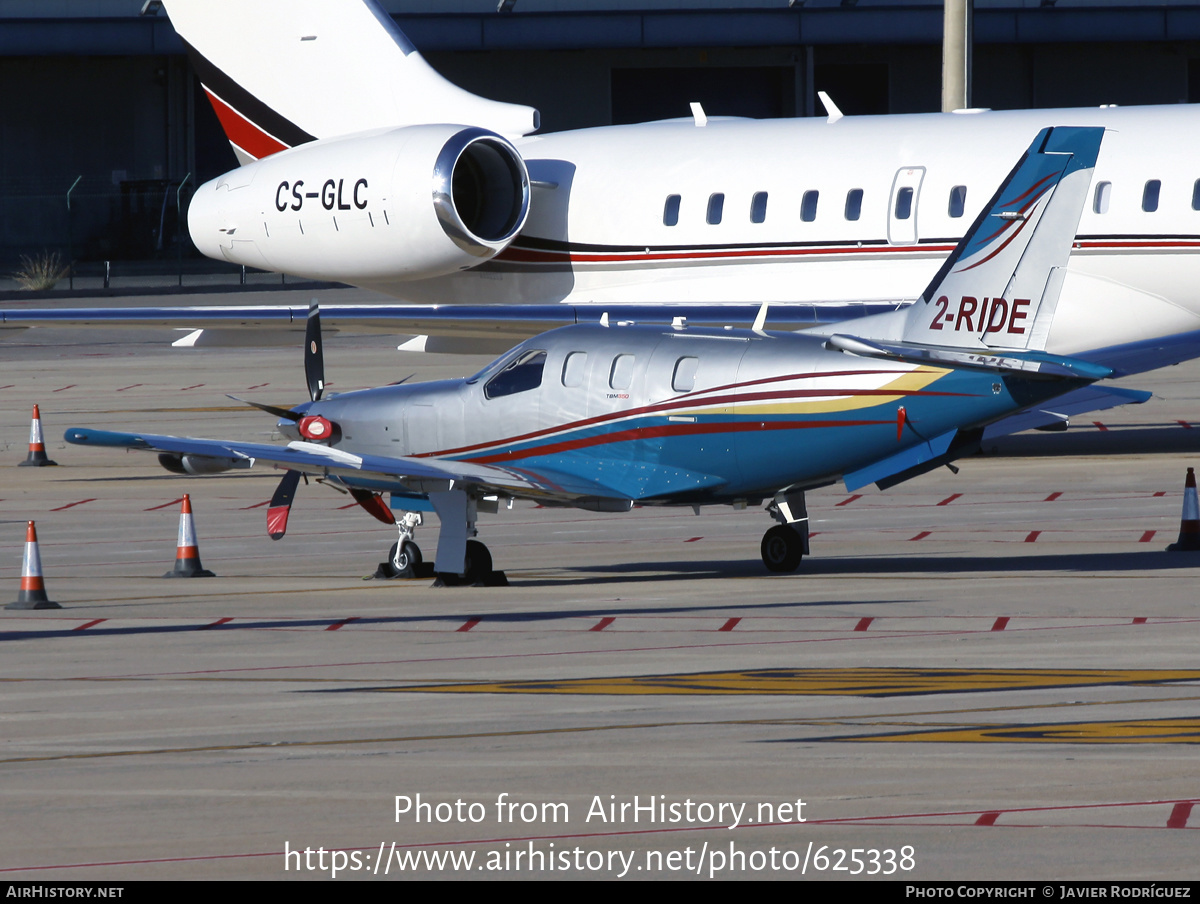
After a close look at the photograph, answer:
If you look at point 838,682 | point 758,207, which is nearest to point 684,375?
point 838,682

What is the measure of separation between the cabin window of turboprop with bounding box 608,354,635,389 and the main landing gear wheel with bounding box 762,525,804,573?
1890 millimetres

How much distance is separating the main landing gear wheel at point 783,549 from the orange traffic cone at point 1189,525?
365 cm

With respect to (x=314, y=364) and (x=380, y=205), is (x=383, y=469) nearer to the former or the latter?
(x=314, y=364)

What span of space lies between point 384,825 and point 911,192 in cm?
1828

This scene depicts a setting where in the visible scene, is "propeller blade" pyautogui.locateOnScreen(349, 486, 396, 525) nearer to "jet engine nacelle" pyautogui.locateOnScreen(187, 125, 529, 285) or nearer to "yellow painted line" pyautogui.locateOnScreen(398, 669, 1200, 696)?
"yellow painted line" pyautogui.locateOnScreen(398, 669, 1200, 696)

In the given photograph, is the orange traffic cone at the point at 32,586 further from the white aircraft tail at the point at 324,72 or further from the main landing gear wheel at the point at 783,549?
the white aircraft tail at the point at 324,72

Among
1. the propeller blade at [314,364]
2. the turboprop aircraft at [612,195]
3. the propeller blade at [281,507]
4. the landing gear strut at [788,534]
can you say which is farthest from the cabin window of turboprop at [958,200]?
the propeller blade at [281,507]

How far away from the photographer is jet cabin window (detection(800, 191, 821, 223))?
86.8 feet

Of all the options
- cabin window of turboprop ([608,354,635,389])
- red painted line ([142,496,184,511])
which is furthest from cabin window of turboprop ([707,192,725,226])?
cabin window of turboprop ([608,354,635,389])

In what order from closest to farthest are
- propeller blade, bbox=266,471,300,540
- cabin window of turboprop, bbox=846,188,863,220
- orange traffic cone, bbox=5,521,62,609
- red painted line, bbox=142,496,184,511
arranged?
orange traffic cone, bbox=5,521,62,609 → propeller blade, bbox=266,471,300,540 → red painted line, bbox=142,496,184,511 → cabin window of turboprop, bbox=846,188,863,220

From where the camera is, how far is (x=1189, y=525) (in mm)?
17953

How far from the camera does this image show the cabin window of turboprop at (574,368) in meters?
17.4

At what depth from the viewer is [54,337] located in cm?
5338

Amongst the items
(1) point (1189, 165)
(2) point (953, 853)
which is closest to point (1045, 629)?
(2) point (953, 853)
